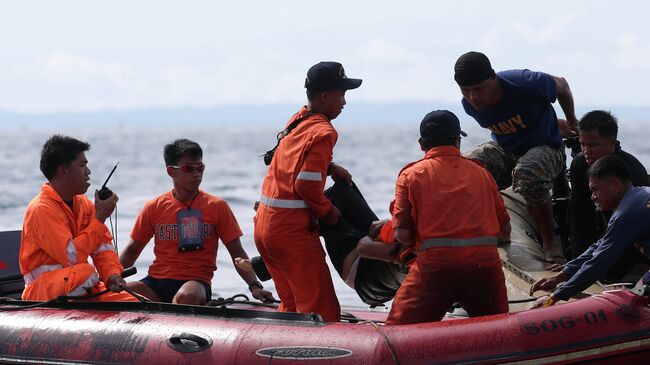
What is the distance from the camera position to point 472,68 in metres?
6.65

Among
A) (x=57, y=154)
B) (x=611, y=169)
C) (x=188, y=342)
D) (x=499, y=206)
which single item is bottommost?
(x=188, y=342)

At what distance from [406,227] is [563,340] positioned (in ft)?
2.78

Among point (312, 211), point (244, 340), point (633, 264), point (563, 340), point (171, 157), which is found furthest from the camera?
point (171, 157)

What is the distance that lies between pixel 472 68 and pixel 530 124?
690mm

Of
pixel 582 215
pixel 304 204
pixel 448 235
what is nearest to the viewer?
pixel 448 235

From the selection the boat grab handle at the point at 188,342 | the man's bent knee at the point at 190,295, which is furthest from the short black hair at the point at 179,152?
the boat grab handle at the point at 188,342

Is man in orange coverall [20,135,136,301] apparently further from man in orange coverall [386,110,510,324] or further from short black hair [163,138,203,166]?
man in orange coverall [386,110,510,324]

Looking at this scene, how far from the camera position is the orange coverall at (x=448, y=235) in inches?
210

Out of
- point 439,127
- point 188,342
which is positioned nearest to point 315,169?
point 439,127

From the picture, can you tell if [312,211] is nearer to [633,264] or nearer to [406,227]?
[406,227]

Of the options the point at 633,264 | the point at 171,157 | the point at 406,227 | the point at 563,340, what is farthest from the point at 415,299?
the point at 171,157

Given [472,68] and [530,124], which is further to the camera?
[530,124]

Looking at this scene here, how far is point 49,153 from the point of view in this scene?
6254 mm

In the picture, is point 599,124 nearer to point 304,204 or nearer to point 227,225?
point 304,204
